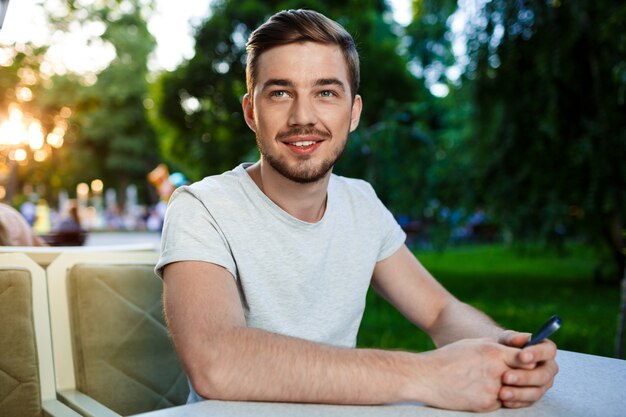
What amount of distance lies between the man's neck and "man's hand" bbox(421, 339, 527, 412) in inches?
26.9

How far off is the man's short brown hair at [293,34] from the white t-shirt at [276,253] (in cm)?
36

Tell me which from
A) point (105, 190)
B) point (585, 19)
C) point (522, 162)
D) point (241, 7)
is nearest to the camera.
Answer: point (585, 19)

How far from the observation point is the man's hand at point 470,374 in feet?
4.13

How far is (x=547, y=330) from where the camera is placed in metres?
1.33

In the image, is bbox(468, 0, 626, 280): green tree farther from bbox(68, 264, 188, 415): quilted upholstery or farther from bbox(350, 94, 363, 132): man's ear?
bbox(68, 264, 188, 415): quilted upholstery

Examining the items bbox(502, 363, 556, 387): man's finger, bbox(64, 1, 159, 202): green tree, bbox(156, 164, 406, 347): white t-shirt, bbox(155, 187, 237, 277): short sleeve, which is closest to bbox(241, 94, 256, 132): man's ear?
bbox(156, 164, 406, 347): white t-shirt

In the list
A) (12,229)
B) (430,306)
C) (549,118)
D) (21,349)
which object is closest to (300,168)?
(430,306)

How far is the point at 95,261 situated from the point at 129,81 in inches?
1369

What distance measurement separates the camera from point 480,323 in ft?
6.24

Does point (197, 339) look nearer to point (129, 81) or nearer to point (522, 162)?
point (522, 162)

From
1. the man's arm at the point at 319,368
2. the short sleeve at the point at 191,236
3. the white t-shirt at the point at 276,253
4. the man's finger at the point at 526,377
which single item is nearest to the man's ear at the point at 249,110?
the white t-shirt at the point at 276,253

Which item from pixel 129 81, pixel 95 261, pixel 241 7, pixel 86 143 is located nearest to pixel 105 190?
pixel 86 143

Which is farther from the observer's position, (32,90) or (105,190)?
(105,190)

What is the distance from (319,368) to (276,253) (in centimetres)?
55
